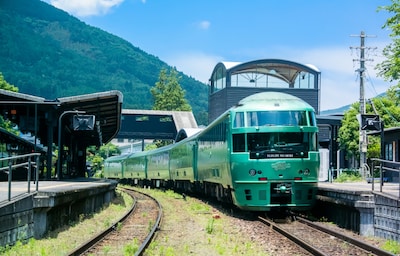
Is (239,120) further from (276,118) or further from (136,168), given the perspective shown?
(136,168)

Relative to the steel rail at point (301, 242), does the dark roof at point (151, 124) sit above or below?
above

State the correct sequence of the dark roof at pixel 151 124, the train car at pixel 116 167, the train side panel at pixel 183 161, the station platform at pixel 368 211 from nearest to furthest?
the station platform at pixel 368 211, the train side panel at pixel 183 161, the train car at pixel 116 167, the dark roof at pixel 151 124

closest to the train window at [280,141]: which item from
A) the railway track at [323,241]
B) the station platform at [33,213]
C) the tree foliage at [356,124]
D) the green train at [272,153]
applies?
the green train at [272,153]

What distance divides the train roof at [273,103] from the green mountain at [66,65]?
360 ft

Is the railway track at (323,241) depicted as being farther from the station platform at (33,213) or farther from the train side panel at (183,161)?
the train side panel at (183,161)

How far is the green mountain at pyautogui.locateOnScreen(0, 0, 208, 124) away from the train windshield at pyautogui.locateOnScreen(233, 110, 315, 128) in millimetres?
110401

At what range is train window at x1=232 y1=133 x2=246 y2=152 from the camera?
14.2 meters

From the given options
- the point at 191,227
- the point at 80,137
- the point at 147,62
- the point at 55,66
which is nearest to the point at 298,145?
the point at 191,227

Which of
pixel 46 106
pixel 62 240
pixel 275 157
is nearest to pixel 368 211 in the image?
pixel 275 157

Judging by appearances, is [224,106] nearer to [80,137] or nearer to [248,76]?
[248,76]

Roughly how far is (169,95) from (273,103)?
86114 millimetres

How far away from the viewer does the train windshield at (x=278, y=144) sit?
1398 centimetres

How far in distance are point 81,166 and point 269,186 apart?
2547 centimetres

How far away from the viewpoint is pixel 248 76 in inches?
2180
